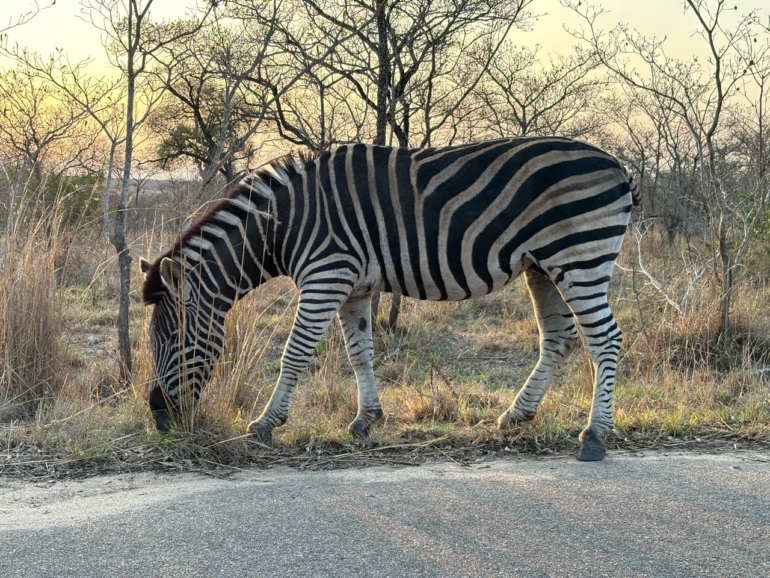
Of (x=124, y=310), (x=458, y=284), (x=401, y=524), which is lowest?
(x=401, y=524)

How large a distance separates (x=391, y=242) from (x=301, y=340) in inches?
36.4

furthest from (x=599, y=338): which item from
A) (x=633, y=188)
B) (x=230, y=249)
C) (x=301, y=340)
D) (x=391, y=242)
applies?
(x=230, y=249)

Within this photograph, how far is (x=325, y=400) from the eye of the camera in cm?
615

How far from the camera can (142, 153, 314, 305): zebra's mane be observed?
210 inches

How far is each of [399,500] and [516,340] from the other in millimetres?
6001

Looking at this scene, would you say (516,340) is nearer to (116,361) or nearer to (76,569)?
(116,361)

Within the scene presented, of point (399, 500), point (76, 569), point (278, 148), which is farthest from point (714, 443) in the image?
point (278, 148)

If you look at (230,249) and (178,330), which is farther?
(230,249)

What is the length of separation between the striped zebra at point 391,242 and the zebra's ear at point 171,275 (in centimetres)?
1

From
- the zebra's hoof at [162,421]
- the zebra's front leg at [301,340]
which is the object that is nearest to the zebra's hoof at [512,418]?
the zebra's front leg at [301,340]

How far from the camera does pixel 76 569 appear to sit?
2.93m

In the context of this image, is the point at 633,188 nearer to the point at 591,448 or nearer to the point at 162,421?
the point at 591,448

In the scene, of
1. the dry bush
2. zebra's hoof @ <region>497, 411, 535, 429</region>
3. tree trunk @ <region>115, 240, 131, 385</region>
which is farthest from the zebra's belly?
the dry bush

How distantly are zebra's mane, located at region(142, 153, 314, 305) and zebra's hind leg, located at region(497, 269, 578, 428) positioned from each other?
1.95 meters
